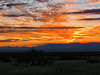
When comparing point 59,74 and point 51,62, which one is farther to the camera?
point 51,62

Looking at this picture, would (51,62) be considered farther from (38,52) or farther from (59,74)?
(59,74)

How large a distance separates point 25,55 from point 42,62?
2.88 m

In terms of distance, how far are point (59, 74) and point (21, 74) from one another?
12.1 ft

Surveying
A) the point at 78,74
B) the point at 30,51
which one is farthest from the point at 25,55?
the point at 78,74

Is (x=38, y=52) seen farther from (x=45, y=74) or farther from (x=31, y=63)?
(x=45, y=74)

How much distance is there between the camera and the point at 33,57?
2756 cm

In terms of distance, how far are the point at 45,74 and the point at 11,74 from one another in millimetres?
3414

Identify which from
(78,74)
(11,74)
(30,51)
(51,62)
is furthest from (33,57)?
(78,74)

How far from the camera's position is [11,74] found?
1791 cm

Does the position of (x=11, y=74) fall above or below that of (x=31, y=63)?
above

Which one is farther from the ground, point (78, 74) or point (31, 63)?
point (78, 74)

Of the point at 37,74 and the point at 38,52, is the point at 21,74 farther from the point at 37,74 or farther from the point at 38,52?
the point at 38,52

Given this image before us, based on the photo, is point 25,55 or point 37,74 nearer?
point 37,74

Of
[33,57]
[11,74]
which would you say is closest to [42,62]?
[33,57]
